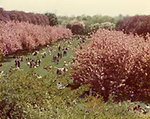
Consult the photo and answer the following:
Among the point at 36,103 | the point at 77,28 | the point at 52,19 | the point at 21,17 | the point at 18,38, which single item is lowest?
the point at 77,28

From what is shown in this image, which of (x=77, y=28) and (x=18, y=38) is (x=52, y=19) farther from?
(x=18, y=38)

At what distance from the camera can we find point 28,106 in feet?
29.8

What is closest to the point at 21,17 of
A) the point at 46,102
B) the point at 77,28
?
the point at 77,28

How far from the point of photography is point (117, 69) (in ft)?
51.9

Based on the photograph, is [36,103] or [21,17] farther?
[21,17]

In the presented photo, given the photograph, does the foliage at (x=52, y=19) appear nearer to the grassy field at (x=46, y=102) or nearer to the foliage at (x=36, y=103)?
the grassy field at (x=46, y=102)

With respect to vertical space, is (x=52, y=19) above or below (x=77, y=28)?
above

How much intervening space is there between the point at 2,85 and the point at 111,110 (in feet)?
8.34

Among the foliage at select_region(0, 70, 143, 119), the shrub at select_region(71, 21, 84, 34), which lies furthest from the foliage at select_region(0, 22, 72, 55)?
the shrub at select_region(71, 21, 84, 34)

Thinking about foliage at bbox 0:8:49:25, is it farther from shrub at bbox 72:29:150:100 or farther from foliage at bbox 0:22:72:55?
shrub at bbox 72:29:150:100

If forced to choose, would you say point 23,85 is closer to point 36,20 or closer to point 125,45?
point 125,45

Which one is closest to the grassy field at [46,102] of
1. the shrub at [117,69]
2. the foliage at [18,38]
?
the shrub at [117,69]

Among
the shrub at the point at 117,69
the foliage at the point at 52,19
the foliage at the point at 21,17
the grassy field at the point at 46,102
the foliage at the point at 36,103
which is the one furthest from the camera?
the foliage at the point at 52,19

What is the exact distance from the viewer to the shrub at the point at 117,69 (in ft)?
51.6
